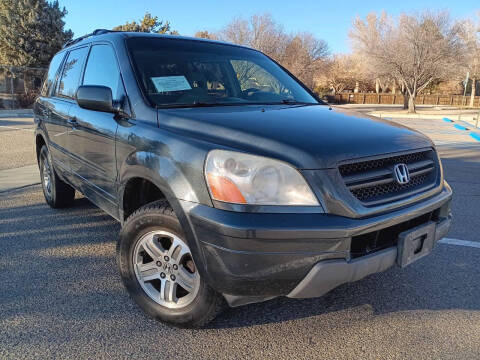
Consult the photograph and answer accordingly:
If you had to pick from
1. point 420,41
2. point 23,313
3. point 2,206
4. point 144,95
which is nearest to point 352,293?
point 144,95

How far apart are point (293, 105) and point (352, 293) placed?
1504 millimetres

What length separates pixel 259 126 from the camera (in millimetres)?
2311

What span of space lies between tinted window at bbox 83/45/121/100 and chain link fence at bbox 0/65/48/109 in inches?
874

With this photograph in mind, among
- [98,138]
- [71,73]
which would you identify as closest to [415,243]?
[98,138]

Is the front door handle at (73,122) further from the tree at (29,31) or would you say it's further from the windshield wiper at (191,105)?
the tree at (29,31)

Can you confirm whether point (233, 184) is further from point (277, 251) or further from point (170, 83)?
point (170, 83)

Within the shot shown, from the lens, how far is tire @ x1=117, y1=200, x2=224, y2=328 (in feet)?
7.58

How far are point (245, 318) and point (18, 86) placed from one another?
2556cm

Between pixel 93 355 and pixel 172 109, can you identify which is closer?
pixel 93 355

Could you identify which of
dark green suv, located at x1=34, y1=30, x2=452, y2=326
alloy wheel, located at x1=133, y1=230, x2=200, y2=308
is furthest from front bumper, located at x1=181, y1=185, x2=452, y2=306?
alloy wheel, located at x1=133, y1=230, x2=200, y2=308

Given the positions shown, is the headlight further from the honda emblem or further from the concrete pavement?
the concrete pavement

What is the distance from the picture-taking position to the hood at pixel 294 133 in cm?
207

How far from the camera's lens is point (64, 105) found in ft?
13.2

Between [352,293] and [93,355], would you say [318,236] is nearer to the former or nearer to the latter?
[352,293]
